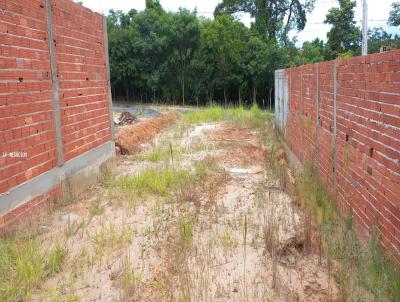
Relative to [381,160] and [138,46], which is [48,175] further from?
[138,46]

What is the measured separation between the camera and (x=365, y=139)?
4.52 metres

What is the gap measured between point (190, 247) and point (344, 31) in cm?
3594

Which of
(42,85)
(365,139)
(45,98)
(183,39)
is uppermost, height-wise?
(183,39)

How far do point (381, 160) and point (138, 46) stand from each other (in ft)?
95.9

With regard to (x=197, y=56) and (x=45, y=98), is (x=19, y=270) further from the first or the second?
(x=197, y=56)

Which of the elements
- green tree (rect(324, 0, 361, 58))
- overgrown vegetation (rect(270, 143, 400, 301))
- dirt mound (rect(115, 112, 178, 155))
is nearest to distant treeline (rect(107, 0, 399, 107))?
green tree (rect(324, 0, 361, 58))

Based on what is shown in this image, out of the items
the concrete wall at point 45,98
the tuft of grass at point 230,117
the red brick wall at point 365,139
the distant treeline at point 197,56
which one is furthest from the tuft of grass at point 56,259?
the distant treeline at point 197,56

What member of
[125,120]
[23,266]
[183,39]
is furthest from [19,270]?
[183,39]

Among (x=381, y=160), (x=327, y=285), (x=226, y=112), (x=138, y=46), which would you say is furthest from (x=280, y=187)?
(x=138, y=46)

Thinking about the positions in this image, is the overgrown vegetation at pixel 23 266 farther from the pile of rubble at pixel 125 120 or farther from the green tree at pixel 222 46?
the green tree at pixel 222 46

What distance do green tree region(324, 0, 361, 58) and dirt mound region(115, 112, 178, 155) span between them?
81.2 ft

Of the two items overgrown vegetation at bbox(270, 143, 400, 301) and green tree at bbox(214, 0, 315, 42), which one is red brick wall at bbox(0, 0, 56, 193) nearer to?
overgrown vegetation at bbox(270, 143, 400, 301)

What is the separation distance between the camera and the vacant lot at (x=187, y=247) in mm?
3477

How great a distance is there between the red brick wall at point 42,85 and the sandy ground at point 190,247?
0.80 meters
